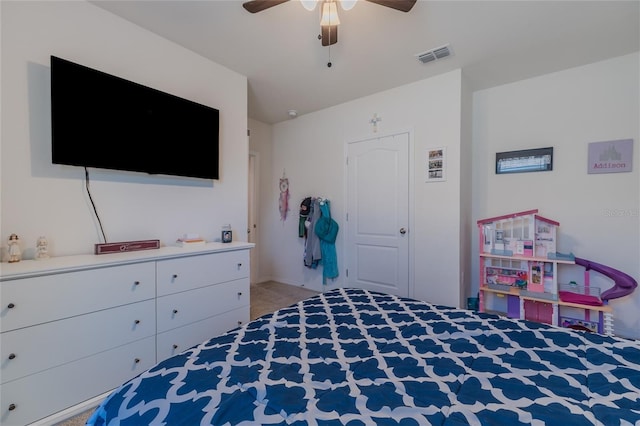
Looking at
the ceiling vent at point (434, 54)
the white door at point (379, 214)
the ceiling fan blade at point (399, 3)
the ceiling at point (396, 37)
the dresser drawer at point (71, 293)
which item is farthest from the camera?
the white door at point (379, 214)

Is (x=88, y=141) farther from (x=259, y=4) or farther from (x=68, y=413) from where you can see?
(x=68, y=413)

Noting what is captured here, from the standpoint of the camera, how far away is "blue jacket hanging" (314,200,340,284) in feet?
12.6

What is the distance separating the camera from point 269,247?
4660mm

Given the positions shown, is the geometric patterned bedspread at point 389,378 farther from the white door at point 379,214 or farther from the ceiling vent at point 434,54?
the ceiling vent at point 434,54

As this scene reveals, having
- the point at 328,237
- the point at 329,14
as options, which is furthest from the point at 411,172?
the point at 329,14

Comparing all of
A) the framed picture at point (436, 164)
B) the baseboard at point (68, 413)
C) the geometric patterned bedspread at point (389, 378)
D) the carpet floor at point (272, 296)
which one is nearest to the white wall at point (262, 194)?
the carpet floor at point (272, 296)

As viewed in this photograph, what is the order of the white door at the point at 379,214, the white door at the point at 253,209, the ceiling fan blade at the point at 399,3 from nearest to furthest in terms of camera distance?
1. the ceiling fan blade at the point at 399,3
2. the white door at the point at 379,214
3. the white door at the point at 253,209

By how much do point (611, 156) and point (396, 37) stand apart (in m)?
2.37

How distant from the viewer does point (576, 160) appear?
2820mm

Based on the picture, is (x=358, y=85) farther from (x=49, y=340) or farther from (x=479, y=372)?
(x=49, y=340)

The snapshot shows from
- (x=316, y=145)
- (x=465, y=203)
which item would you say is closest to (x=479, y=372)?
(x=465, y=203)

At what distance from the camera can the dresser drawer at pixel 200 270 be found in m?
1.98

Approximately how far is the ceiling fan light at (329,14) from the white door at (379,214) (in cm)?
172

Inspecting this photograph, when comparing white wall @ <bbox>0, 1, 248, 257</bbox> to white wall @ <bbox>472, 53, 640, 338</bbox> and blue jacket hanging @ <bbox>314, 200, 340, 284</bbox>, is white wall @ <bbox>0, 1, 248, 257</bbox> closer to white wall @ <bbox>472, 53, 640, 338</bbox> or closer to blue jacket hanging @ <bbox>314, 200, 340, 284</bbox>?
blue jacket hanging @ <bbox>314, 200, 340, 284</bbox>
